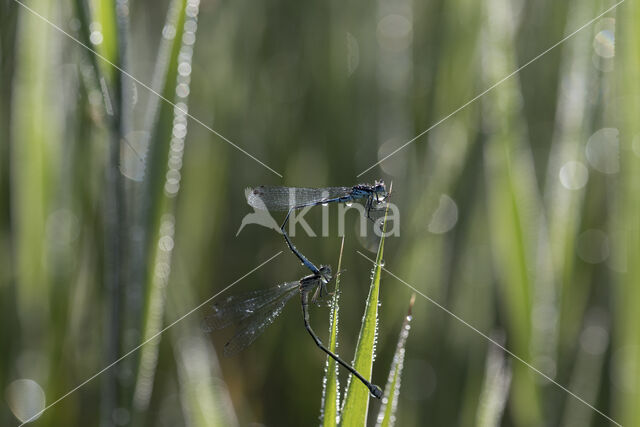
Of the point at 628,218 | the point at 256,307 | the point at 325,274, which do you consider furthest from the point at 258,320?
the point at 628,218

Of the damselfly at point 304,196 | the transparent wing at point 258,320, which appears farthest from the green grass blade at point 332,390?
the damselfly at point 304,196

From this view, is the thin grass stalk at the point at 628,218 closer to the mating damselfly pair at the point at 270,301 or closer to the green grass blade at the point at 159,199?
the mating damselfly pair at the point at 270,301

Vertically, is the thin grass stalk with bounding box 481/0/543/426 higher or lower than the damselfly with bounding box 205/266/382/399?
higher

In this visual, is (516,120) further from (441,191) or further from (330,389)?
(330,389)

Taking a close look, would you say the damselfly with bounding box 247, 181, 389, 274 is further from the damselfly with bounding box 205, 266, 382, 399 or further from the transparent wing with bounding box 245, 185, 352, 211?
the damselfly with bounding box 205, 266, 382, 399

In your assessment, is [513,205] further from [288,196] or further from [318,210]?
[318,210]

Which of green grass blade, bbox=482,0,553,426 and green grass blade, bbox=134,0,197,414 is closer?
green grass blade, bbox=134,0,197,414

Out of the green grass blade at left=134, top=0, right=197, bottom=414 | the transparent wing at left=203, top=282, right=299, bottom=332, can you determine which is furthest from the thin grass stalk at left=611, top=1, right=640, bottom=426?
the green grass blade at left=134, top=0, right=197, bottom=414
